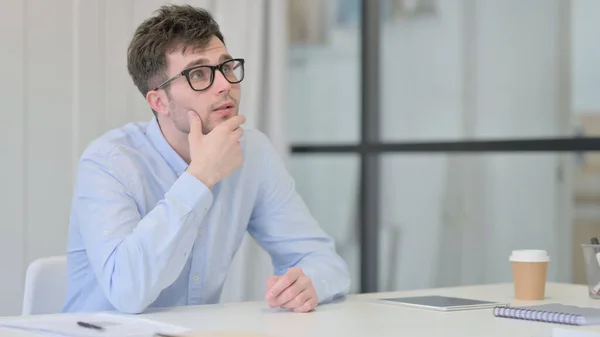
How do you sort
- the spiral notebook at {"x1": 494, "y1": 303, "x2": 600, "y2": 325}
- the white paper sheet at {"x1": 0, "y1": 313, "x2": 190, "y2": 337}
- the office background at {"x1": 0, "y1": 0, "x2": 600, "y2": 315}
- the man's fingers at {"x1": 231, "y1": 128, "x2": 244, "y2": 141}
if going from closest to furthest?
the white paper sheet at {"x1": 0, "y1": 313, "x2": 190, "y2": 337}
the spiral notebook at {"x1": 494, "y1": 303, "x2": 600, "y2": 325}
the man's fingers at {"x1": 231, "y1": 128, "x2": 244, "y2": 141}
the office background at {"x1": 0, "y1": 0, "x2": 600, "y2": 315}

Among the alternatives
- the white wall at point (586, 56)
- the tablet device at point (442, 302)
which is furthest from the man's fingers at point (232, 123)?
the white wall at point (586, 56)

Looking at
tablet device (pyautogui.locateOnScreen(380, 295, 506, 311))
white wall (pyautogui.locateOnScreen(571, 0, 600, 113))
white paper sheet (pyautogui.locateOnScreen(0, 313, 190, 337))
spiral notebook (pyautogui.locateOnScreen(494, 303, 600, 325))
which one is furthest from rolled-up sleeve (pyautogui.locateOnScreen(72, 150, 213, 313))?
white wall (pyautogui.locateOnScreen(571, 0, 600, 113))

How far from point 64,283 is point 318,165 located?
90.2 inches

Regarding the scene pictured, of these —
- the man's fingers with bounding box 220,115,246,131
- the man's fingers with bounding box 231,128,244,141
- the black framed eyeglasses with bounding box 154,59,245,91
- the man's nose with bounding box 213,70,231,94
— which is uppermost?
the black framed eyeglasses with bounding box 154,59,245,91

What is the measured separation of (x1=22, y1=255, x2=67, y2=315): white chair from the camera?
206cm

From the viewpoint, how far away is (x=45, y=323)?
5.02 feet

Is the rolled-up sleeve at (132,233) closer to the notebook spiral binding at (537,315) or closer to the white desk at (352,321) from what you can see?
the white desk at (352,321)

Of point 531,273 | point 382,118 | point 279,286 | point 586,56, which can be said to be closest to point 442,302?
point 531,273

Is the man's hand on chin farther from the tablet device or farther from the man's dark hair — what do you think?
the man's dark hair

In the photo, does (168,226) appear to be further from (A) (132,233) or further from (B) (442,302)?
(B) (442,302)

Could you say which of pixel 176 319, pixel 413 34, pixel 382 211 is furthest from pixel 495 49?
pixel 176 319

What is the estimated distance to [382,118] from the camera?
13.5 feet

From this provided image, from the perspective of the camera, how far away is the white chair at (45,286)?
81.2 inches

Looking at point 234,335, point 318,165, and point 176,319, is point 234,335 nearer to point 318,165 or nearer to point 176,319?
point 176,319
